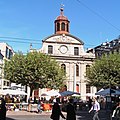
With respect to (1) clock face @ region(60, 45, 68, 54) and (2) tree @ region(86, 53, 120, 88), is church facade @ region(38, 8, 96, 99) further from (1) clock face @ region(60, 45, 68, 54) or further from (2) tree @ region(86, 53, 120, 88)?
(2) tree @ region(86, 53, 120, 88)

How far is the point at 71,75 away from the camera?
6250 cm

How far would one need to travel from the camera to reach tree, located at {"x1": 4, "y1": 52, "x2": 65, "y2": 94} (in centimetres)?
4100

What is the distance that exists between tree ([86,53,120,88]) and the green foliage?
21.8ft

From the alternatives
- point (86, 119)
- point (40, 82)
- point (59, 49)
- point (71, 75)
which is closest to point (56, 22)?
point (59, 49)

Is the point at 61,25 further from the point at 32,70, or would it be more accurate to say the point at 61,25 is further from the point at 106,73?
the point at 32,70

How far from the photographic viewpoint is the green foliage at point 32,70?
4100 cm

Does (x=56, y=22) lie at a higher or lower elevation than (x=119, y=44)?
higher

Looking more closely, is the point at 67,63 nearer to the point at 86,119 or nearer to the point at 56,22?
the point at 56,22

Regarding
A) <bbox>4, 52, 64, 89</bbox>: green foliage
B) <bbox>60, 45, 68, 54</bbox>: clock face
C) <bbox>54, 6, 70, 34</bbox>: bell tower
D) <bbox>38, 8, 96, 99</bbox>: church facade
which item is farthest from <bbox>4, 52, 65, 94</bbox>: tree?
<bbox>54, 6, 70, 34</bbox>: bell tower

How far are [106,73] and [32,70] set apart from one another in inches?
468

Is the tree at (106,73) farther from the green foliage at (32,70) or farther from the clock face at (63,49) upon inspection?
→ the clock face at (63,49)

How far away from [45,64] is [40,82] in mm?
2626

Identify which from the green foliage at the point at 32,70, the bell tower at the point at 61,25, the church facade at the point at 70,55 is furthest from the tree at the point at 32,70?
the bell tower at the point at 61,25

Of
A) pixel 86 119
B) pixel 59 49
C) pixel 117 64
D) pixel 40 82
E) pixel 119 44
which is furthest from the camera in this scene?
pixel 119 44
